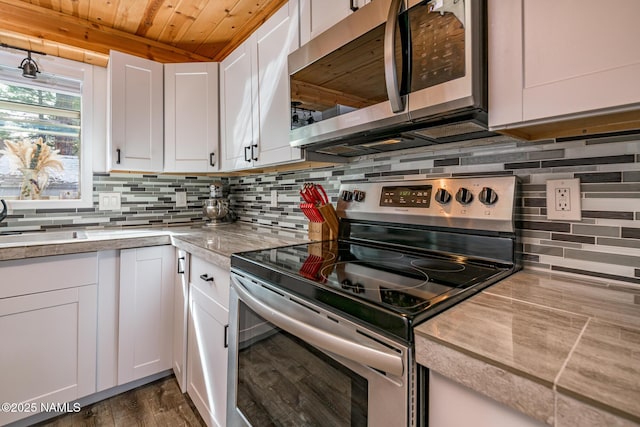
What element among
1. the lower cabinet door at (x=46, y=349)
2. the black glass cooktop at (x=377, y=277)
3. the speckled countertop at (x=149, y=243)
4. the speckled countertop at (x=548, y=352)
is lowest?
the lower cabinet door at (x=46, y=349)

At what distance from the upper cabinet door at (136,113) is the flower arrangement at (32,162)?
450 mm

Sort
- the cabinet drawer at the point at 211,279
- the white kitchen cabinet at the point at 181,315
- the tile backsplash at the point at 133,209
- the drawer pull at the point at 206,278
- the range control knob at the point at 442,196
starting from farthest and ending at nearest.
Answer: the tile backsplash at the point at 133,209
the white kitchen cabinet at the point at 181,315
the drawer pull at the point at 206,278
the cabinet drawer at the point at 211,279
the range control knob at the point at 442,196

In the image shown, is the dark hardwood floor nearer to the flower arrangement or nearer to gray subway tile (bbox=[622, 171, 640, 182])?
the flower arrangement

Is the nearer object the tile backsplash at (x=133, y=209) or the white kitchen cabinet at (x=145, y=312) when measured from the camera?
the white kitchen cabinet at (x=145, y=312)

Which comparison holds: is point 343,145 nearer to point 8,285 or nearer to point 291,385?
point 291,385

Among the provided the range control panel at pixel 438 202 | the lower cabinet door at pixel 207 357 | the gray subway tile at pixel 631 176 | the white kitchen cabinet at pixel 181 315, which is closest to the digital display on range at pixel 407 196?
the range control panel at pixel 438 202

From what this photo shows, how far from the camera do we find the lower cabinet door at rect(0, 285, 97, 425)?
54.7 inches

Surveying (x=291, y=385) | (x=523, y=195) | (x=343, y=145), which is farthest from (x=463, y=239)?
(x=291, y=385)

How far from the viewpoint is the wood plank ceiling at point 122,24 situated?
1.79 m

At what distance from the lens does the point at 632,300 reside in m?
0.70

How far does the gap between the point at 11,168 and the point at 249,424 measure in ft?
6.82

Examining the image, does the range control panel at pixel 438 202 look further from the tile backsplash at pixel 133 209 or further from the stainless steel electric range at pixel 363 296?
the tile backsplash at pixel 133 209

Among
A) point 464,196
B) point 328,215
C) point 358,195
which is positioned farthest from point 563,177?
point 328,215

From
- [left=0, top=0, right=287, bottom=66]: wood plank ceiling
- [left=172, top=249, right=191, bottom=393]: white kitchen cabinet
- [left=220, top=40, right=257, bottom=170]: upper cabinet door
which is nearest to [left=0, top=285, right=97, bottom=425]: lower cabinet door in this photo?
[left=172, top=249, right=191, bottom=393]: white kitchen cabinet
